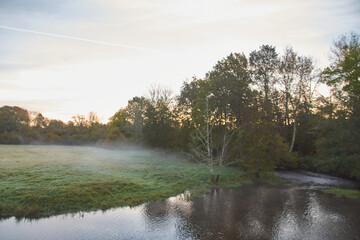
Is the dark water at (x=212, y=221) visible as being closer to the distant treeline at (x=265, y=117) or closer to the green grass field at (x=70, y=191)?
the green grass field at (x=70, y=191)

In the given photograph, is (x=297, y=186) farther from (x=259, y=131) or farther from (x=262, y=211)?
(x=262, y=211)

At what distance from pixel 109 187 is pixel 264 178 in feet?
60.5

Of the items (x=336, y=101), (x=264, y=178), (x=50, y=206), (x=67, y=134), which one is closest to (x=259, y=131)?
(x=264, y=178)

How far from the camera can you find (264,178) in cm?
2912

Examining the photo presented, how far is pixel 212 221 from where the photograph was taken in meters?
14.4

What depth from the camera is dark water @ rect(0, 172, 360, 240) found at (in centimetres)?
1253

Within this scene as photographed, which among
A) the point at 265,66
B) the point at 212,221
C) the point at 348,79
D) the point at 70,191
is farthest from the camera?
the point at 265,66

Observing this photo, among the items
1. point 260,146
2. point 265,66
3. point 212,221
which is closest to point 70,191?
point 212,221

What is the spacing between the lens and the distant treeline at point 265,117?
1022 inches

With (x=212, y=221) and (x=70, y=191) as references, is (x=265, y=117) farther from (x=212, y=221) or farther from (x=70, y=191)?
(x=70, y=191)

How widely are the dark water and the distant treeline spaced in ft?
26.9

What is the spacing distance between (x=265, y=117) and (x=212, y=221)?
19.3 metres

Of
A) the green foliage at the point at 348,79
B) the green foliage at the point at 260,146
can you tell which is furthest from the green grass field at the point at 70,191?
the green foliage at the point at 348,79

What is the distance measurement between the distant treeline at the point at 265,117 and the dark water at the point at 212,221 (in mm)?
8213
